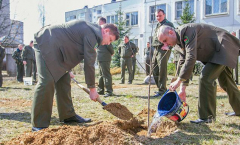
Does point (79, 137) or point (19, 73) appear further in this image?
point (19, 73)

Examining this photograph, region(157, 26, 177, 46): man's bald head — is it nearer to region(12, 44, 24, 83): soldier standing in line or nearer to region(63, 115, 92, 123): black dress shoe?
region(63, 115, 92, 123): black dress shoe

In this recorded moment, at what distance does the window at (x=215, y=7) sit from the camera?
63.2ft

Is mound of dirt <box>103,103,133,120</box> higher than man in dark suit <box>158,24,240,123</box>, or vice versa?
man in dark suit <box>158,24,240,123</box>

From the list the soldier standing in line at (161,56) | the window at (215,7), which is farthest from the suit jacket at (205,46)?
the window at (215,7)

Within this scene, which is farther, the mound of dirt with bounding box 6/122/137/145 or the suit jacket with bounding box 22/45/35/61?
the suit jacket with bounding box 22/45/35/61

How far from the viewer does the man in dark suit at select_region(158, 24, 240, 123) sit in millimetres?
3430

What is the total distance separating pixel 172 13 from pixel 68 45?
Result: 806 inches

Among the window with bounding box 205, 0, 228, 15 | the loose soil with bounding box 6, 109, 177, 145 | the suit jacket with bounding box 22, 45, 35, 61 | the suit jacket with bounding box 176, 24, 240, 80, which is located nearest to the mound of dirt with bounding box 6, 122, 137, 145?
the loose soil with bounding box 6, 109, 177, 145

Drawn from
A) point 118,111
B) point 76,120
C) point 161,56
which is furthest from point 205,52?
point 161,56

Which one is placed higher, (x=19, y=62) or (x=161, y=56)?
(x=161, y=56)

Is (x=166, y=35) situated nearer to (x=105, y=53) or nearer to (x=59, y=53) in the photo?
(x=59, y=53)

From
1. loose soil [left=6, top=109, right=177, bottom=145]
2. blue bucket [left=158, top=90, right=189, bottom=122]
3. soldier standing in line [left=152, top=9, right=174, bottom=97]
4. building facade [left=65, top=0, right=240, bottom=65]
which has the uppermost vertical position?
building facade [left=65, top=0, right=240, bottom=65]

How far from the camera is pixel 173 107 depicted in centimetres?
318

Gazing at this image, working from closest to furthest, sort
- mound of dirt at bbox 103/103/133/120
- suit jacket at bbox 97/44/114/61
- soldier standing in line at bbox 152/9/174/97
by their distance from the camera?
mound of dirt at bbox 103/103/133/120 → soldier standing in line at bbox 152/9/174/97 → suit jacket at bbox 97/44/114/61
